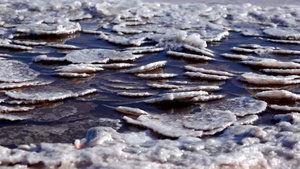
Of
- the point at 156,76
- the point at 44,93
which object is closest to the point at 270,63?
the point at 156,76

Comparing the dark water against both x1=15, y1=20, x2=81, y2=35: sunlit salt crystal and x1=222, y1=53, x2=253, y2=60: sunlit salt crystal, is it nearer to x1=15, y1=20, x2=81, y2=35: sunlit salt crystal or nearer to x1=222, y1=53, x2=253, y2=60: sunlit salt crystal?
x1=222, y1=53, x2=253, y2=60: sunlit salt crystal

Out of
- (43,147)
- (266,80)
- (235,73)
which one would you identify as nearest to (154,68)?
(235,73)

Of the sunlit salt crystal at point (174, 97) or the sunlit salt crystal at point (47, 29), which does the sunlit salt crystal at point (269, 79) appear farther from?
the sunlit salt crystal at point (47, 29)

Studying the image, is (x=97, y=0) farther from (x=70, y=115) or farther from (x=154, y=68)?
(x=70, y=115)

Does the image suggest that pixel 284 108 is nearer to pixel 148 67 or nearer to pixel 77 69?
pixel 148 67

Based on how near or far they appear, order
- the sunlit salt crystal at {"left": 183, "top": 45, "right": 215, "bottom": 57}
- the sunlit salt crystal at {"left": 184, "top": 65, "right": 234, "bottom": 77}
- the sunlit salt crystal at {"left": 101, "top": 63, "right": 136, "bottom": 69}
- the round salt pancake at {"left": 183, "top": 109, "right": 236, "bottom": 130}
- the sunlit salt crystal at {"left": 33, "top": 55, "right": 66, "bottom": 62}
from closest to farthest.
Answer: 1. the round salt pancake at {"left": 183, "top": 109, "right": 236, "bottom": 130}
2. the sunlit salt crystal at {"left": 184, "top": 65, "right": 234, "bottom": 77}
3. the sunlit salt crystal at {"left": 101, "top": 63, "right": 136, "bottom": 69}
4. the sunlit salt crystal at {"left": 33, "top": 55, "right": 66, "bottom": 62}
5. the sunlit salt crystal at {"left": 183, "top": 45, "right": 215, "bottom": 57}

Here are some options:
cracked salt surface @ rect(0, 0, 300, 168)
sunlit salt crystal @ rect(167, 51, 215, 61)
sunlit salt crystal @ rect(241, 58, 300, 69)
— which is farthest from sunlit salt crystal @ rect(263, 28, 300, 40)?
sunlit salt crystal @ rect(167, 51, 215, 61)

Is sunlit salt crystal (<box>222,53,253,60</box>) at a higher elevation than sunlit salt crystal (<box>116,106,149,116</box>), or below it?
higher
